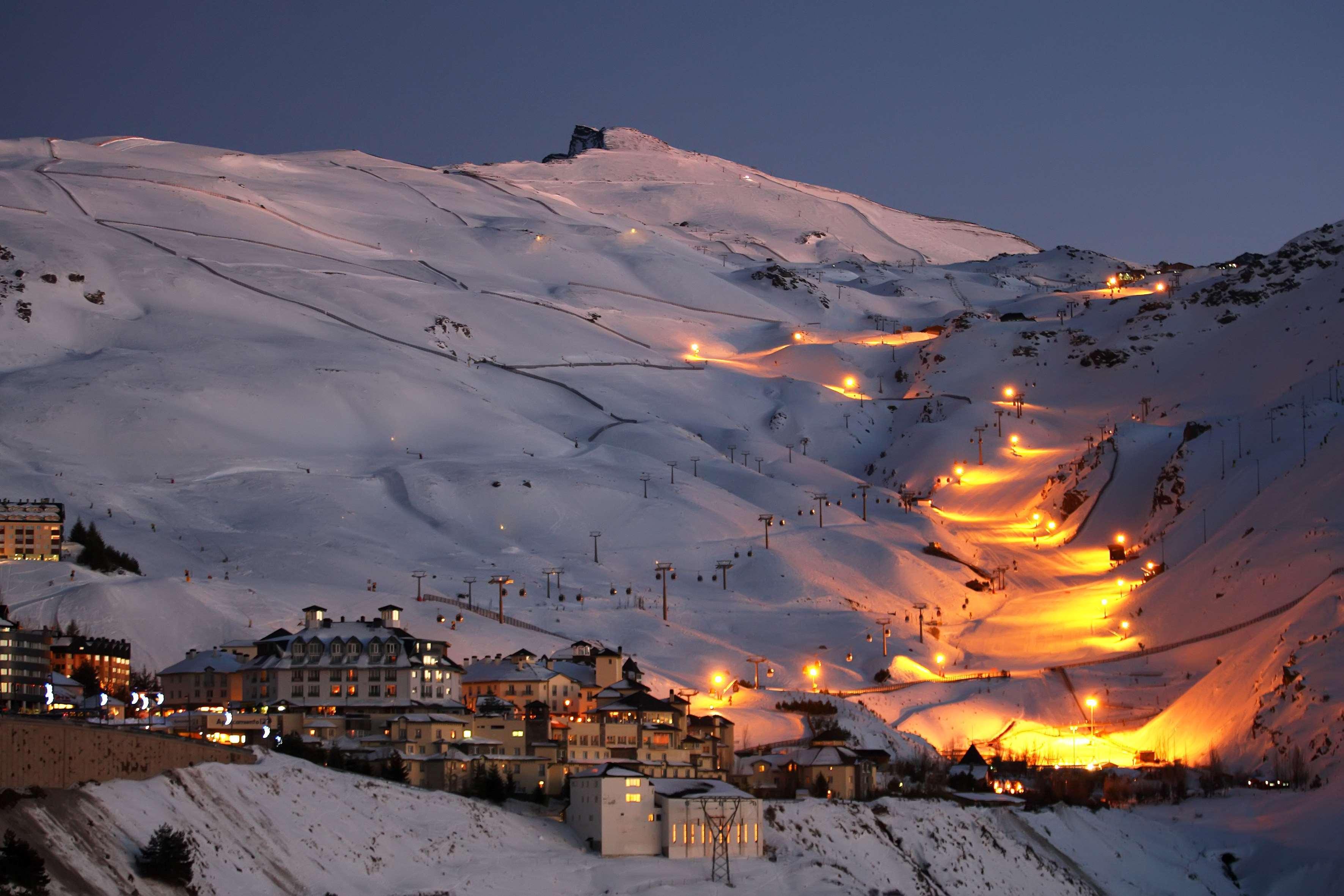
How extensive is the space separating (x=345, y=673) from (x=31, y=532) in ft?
81.4

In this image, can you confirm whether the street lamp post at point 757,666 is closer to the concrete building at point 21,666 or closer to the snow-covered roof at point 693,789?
the snow-covered roof at point 693,789

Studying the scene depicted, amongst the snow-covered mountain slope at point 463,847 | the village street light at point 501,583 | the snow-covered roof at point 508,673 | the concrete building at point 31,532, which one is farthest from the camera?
the concrete building at point 31,532

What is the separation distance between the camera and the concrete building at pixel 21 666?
52.7m

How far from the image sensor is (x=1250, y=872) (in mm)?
52719

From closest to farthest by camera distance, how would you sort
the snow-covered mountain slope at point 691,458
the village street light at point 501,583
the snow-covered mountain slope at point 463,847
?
the snow-covered mountain slope at point 463,847, the snow-covered mountain slope at point 691,458, the village street light at point 501,583

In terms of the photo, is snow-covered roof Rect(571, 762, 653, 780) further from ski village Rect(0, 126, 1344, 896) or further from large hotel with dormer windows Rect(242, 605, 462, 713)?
large hotel with dormer windows Rect(242, 605, 462, 713)

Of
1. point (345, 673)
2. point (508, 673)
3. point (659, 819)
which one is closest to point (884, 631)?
point (508, 673)

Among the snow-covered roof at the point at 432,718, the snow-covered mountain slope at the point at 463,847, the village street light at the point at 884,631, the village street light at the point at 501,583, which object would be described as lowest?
the snow-covered mountain slope at the point at 463,847

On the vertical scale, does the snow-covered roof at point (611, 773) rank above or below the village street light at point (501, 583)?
Result: below

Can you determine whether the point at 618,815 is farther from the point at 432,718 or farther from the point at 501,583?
the point at 501,583

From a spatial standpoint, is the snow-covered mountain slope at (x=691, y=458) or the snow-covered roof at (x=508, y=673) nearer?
the snow-covered roof at (x=508, y=673)

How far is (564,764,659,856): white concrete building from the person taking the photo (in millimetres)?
44594

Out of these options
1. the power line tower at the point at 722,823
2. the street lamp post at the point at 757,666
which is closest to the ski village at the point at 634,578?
the power line tower at the point at 722,823

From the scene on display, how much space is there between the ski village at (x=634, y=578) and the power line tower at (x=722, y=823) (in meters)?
0.08
